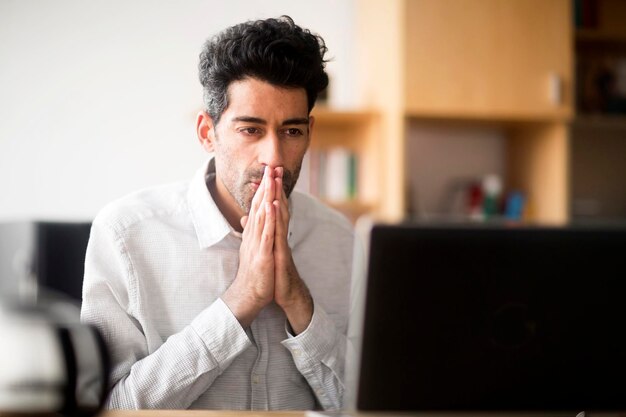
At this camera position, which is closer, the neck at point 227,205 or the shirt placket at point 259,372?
the shirt placket at point 259,372

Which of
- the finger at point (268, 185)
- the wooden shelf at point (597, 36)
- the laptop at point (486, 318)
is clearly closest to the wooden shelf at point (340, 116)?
the wooden shelf at point (597, 36)

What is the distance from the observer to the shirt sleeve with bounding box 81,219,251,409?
4.51 feet

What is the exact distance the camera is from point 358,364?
1.00 metres

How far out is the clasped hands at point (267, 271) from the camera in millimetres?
1424

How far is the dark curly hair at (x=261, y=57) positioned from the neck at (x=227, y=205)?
0.15 m

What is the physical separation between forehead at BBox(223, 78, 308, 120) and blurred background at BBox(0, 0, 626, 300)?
1.63m

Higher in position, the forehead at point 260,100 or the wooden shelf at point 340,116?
the wooden shelf at point 340,116

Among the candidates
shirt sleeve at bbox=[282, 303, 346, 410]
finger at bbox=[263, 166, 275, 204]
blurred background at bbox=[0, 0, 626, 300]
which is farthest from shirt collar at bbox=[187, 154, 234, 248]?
blurred background at bbox=[0, 0, 626, 300]

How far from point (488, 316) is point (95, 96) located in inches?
106

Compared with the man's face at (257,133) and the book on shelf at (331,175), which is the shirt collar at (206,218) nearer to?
the man's face at (257,133)

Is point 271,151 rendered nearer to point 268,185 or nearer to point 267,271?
point 268,185

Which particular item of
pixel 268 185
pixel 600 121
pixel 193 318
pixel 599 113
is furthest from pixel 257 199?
pixel 599 113

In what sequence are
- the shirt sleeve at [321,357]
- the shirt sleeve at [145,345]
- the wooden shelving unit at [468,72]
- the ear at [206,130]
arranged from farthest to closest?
the wooden shelving unit at [468,72] → the ear at [206,130] → the shirt sleeve at [321,357] → the shirt sleeve at [145,345]

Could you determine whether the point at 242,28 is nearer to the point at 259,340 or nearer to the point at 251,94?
the point at 251,94
